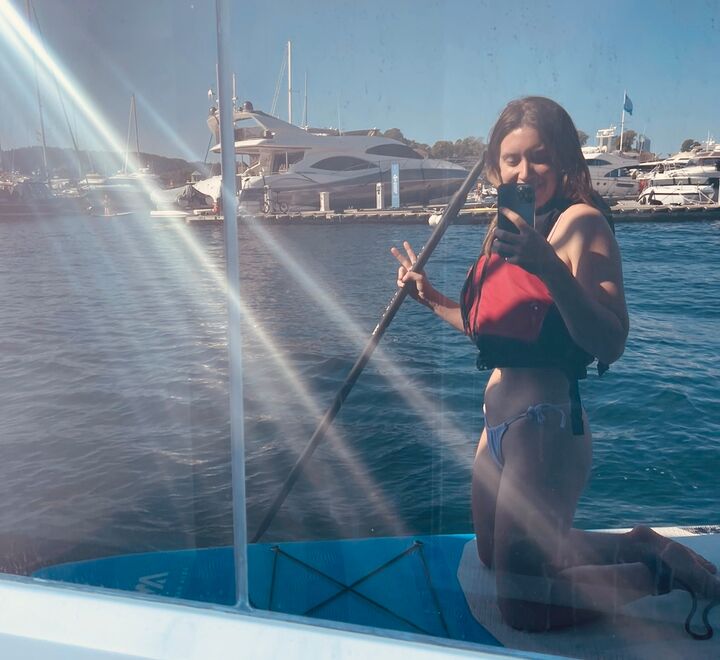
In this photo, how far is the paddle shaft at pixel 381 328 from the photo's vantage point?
1689 millimetres

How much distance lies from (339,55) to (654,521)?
2226 mm

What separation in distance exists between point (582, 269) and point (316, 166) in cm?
72

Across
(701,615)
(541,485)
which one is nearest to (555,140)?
(541,485)

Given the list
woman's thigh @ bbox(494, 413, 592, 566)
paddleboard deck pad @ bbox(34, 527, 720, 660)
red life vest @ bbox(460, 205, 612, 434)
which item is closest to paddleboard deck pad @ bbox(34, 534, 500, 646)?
paddleboard deck pad @ bbox(34, 527, 720, 660)

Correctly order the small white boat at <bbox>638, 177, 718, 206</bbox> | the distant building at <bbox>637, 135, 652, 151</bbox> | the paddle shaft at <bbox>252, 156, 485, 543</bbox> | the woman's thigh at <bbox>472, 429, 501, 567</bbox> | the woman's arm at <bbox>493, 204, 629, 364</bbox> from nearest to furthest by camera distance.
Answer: the woman's arm at <bbox>493, 204, 629, 364</bbox> < the distant building at <bbox>637, 135, 652, 151</bbox> < the paddle shaft at <bbox>252, 156, 485, 543</bbox> < the woman's thigh at <bbox>472, 429, 501, 567</bbox> < the small white boat at <bbox>638, 177, 718, 206</bbox>

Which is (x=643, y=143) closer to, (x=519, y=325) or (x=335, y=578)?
(x=519, y=325)

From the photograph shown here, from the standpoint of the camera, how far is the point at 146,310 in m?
2.70

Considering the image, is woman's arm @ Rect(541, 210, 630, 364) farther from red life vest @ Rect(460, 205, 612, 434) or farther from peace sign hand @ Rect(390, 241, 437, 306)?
peace sign hand @ Rect(390, 241, 437, 306)

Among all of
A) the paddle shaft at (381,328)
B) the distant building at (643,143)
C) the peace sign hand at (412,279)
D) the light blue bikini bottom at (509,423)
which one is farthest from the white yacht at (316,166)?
the light blue bikini bottom at (509,423)

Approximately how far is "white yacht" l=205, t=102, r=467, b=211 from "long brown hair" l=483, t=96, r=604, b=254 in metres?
0.12

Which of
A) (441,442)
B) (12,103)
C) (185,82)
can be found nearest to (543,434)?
(441,442)

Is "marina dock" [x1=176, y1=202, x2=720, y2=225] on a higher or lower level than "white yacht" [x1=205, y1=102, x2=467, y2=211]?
lower

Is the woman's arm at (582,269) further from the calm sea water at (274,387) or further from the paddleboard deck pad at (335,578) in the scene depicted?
the paddleboard deck pad at (335,578)

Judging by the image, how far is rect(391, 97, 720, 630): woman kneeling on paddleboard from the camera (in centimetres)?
150
